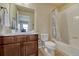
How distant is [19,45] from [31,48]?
173 millimetres

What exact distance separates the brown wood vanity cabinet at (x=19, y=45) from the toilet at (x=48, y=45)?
11cm

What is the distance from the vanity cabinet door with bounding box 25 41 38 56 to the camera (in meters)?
1.88

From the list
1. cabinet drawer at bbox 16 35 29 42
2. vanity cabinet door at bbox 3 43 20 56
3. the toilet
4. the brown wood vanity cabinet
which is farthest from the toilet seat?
vanity cabinet door at bbox 3 43 20 56

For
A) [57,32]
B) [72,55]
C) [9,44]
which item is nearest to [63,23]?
[57,32]

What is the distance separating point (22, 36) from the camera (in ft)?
6.12

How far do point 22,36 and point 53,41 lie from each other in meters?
0.43

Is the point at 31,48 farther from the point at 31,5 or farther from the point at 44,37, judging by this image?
the point at 31,5

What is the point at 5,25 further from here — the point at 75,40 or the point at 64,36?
the point at 75,40

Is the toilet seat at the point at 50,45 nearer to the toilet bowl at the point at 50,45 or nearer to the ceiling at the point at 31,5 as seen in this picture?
the toilet bowl at the point at 50,45

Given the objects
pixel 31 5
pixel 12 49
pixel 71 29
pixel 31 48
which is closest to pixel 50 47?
pixel 31 48

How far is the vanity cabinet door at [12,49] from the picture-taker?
182cm

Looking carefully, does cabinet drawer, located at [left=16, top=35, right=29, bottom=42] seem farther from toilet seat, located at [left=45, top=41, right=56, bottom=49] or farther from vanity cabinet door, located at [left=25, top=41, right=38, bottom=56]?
toilet seat, located at [left=45, top=41, right=56, bottom=49]

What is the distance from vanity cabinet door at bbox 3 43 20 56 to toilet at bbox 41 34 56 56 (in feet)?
1.18

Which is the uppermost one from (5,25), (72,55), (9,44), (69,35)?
(5,25)
